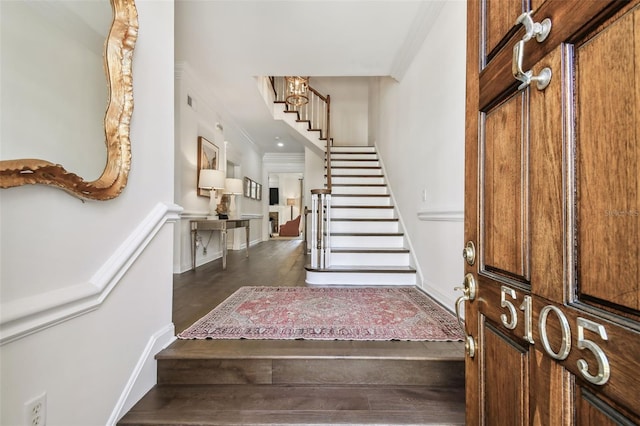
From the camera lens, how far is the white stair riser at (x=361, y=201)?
418 cm

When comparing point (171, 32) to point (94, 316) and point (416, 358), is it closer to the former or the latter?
point (94, 316)

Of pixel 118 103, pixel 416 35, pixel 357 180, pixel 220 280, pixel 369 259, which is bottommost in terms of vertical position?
pixel 220 280

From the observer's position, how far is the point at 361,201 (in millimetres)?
4246

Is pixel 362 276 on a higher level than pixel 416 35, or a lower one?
lower

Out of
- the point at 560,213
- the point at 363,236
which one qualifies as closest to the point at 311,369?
the point at 560,213

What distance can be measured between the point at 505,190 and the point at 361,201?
3.53 m

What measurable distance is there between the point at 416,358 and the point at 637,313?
117cm

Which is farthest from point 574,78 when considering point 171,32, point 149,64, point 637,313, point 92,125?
point 171,32

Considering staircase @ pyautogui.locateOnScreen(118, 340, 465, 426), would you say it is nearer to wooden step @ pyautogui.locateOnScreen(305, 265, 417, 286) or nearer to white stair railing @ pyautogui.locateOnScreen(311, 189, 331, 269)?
wooden step @ pyautogui.locateOnScreen(305, 265, 417, 286)

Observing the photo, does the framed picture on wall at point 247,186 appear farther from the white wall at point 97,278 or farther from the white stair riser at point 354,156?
the white wall at point 97,278

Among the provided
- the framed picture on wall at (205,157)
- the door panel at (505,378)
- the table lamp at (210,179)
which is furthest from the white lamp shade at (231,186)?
the door panel at (505,378)

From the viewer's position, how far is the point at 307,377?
141 cm

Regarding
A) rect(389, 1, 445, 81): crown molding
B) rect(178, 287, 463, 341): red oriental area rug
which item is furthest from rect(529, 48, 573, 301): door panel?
rect(389, 1, 445, 81): crown molding

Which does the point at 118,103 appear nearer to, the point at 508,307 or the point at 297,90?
the point at 508,307
